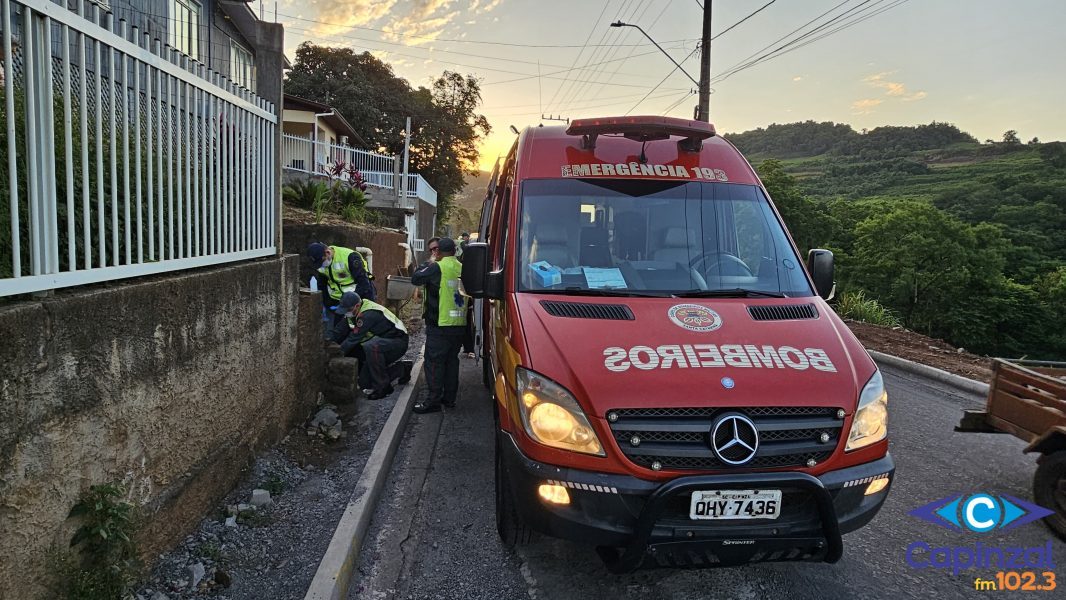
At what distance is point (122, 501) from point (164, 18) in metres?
15.5

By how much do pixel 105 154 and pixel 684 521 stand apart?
10.1ft

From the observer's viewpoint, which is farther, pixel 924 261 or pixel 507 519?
pixel 924 261

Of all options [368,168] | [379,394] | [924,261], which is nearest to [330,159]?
[368,168]

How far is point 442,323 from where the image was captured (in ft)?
19.3

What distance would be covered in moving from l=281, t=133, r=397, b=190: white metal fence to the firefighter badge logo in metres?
13.9

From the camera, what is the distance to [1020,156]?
281 feet

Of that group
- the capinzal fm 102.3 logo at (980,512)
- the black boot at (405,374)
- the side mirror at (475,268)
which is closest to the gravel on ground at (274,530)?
the side mirror at (475,268)

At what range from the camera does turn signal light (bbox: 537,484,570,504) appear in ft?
8.76

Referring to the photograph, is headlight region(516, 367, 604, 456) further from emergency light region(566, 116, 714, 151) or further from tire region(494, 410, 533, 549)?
emergency light region(566, 116, 714, 151)

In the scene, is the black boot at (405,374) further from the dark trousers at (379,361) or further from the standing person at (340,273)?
the standing person at (340,273)

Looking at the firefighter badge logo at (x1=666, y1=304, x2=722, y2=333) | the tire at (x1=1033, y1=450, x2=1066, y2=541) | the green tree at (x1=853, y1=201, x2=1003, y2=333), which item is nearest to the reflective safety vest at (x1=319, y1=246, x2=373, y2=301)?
the firefighter badge logo at (x1=666, y1=304, x2=722, y2=333)

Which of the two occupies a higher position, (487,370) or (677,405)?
(677,405)

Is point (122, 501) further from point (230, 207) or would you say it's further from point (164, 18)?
point (164, 18)

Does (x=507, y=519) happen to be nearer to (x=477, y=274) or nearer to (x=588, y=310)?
(x=588, y=310)
